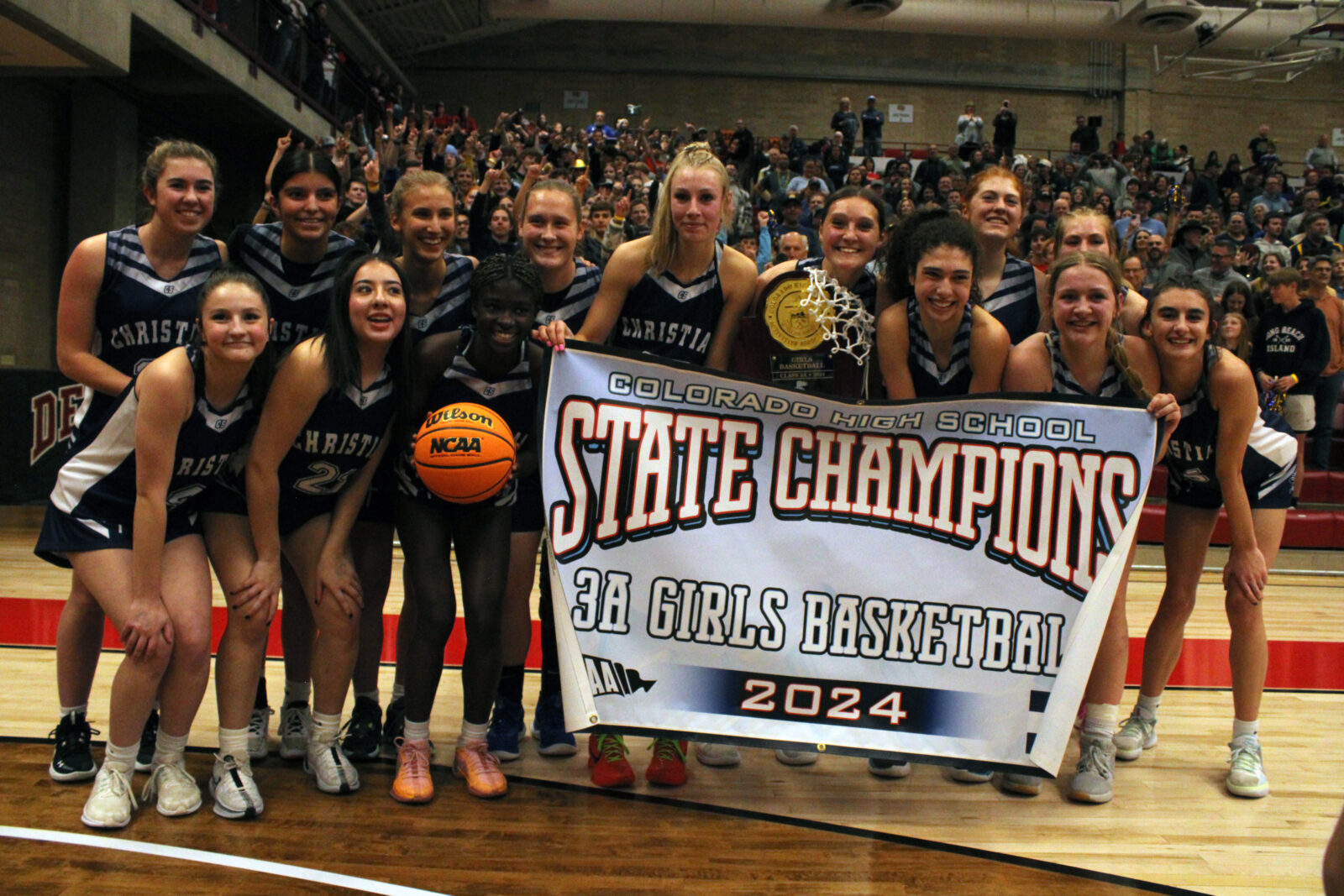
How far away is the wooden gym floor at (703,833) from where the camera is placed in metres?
2.60

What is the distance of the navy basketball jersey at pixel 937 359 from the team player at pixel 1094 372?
5.8 inches

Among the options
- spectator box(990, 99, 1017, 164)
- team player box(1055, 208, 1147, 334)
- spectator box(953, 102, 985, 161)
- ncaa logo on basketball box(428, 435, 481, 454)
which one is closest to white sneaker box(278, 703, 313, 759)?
ncaa logo on basketball box(428, 435, 481, 454)

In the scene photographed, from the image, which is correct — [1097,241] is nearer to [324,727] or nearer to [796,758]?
[796,758]

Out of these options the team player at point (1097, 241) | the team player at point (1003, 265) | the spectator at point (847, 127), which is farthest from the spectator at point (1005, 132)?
the team player at point (1003, 265)

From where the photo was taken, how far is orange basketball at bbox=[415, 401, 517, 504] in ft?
9.78

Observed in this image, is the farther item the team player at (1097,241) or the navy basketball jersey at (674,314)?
the team player at (1097,241)

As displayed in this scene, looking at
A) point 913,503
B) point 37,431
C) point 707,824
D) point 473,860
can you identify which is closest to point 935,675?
point 913,503

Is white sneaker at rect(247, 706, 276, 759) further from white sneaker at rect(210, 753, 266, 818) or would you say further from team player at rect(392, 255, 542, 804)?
team player at rect(392, 255, 542, 804)

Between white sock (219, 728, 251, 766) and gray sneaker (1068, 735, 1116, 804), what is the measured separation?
8.26ft

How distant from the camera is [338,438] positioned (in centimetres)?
307

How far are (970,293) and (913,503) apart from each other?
711mm

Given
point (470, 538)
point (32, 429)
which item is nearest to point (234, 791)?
point (470, 538)

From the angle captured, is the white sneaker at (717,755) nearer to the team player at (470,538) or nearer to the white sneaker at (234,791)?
the team player at (470,538)

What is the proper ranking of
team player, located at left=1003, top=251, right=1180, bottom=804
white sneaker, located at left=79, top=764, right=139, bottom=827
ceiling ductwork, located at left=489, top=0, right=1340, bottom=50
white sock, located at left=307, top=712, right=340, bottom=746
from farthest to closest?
ceiling ductwork, located at left=489, top=0, right=1340, bottom=50 → team player, located at left=1003, top=251, right=1180, bottom=804 → white sock, located at left=307, top=712, right=340, bottom=746 → white sneaker, located at left=79, top=764, right=139, bottom=827
